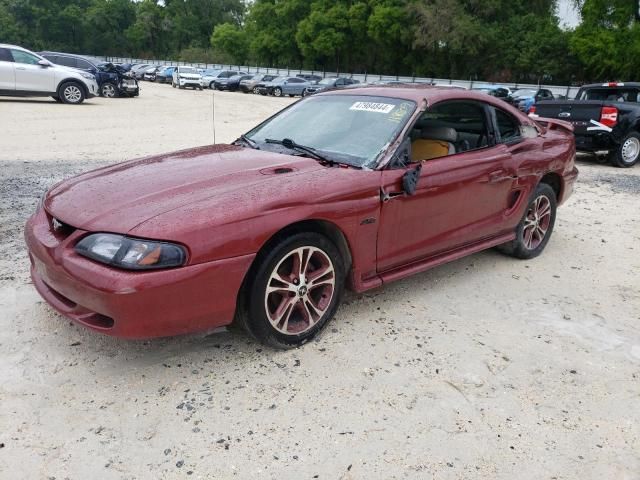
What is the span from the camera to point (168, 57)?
101938 millimetres

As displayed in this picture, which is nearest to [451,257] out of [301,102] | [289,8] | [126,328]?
[301,102]

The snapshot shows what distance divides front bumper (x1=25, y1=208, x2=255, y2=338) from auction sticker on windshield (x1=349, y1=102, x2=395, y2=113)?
1635 millimetres

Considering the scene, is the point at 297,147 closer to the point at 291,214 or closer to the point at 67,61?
the point at 291,214

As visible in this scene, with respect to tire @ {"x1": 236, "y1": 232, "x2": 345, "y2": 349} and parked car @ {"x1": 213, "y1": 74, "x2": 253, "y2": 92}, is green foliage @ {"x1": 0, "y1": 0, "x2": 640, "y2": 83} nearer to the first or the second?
parked car @ {"x1": 213, "y1": 74, "x2": 253, "y2": 92}

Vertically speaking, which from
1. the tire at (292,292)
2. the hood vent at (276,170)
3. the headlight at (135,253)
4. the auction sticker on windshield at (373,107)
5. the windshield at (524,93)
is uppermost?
the windshield at (524,93)

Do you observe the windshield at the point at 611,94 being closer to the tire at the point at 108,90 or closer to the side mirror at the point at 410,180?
the side mirror at the point at 410,180

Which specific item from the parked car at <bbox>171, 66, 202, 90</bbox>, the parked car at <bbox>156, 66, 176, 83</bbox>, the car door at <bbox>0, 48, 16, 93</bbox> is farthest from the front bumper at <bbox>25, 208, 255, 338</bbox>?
the parked car at <bbox>156, 66, 176, 83</bbox>

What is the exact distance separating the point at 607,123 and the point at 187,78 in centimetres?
3211

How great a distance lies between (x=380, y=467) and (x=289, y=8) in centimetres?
7079

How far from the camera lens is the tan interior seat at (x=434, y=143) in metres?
4.04

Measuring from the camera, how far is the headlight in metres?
2.62

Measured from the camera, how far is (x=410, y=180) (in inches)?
138

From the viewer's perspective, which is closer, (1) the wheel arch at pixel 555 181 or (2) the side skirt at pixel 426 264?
(2) the side skirt at pixel 426 264

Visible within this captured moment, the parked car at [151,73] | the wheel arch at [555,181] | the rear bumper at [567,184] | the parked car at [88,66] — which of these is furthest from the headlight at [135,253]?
the parked car at [151,73]
